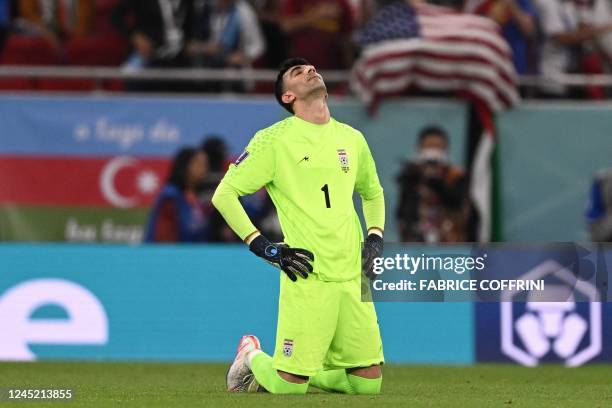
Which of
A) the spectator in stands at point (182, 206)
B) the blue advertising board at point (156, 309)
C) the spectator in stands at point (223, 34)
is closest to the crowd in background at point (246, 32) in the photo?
the spectator in stands at point (223, 34)

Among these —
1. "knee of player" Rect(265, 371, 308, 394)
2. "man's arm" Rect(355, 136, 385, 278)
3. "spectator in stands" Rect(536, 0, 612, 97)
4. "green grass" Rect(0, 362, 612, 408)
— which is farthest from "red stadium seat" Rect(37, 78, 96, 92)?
"knee of player" Rect(265, 371, 308, 394)

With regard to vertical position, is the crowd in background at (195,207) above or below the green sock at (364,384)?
above

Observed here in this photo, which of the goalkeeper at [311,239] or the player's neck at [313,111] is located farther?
the player's neck at [313,111]

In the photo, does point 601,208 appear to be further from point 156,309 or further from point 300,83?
point 300,83

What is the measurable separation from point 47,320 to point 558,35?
635 centimetres

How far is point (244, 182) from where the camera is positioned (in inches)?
365

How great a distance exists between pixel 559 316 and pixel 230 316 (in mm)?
3071

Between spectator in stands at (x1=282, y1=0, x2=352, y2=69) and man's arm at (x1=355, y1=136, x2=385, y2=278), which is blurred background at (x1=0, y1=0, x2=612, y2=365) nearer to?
spectator in stands at (x1=282, y1=0, x2=352, y2=69)

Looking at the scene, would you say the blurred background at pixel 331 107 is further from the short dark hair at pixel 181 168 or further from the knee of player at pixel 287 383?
the knee of player at pixel 287 383

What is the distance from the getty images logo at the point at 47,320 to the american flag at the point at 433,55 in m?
3.90

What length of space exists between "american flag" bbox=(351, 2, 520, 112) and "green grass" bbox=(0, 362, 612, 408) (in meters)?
3.60

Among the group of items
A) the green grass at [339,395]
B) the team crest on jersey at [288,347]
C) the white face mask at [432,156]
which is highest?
the white face mask at [432,156]

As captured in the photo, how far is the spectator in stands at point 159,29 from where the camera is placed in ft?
53.2

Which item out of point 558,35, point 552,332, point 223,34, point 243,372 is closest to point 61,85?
point 223,34
